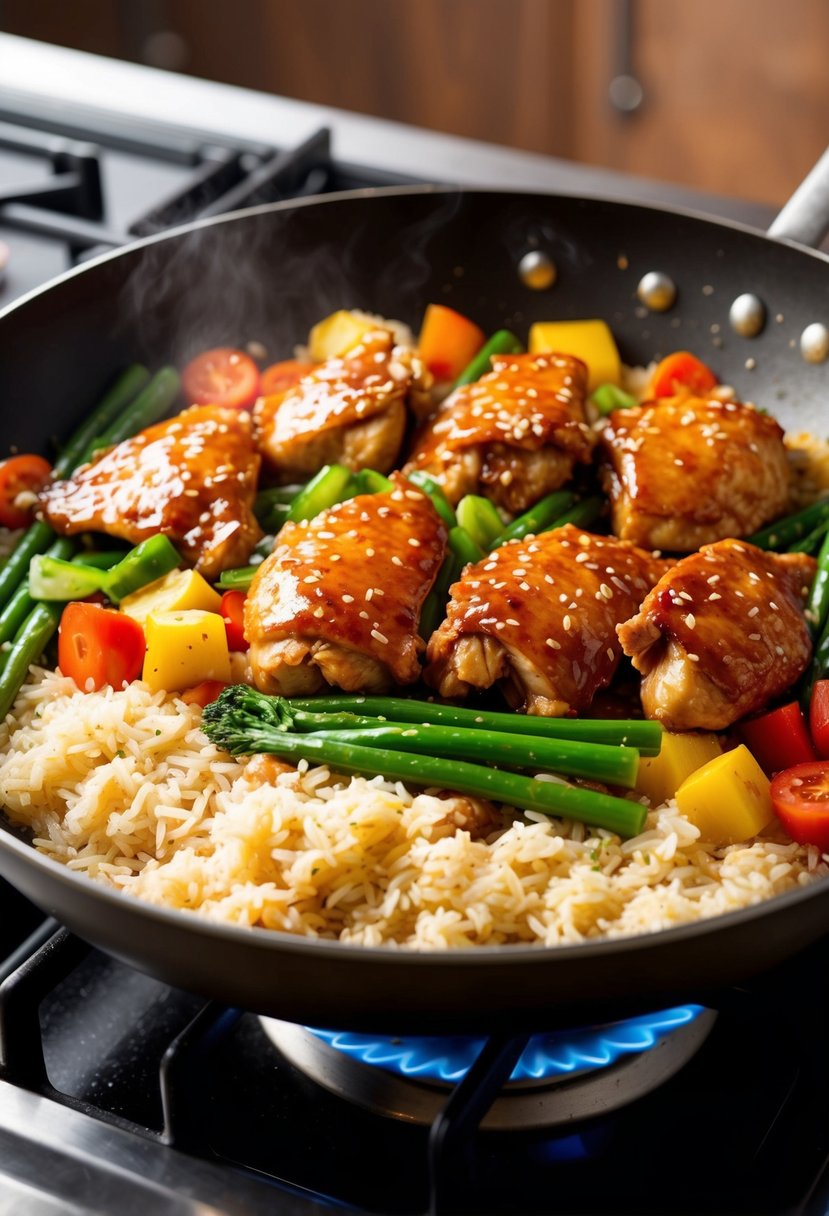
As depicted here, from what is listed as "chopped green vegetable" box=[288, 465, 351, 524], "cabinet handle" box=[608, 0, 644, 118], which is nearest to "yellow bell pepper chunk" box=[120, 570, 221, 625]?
"chopped green vegetable" box=[288, 465, 351, 524]

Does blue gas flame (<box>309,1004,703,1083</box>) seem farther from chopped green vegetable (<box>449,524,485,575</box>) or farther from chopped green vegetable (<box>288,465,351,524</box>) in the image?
chopped green vegetable (<box>288,465,351,524</box>)

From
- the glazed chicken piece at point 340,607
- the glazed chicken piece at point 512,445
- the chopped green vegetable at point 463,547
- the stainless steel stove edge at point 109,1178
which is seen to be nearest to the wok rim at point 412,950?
the stainless steel stove edge at point 109,1178

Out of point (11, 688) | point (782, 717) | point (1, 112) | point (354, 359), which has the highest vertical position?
point (1, 112)

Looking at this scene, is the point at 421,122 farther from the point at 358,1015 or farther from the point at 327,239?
the point at 358,1015

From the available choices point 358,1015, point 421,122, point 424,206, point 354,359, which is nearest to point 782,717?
point 358,1015

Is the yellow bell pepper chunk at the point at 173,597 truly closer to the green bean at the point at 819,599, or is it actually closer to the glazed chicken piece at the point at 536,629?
the glazed chicken piece at the point at 536,629
